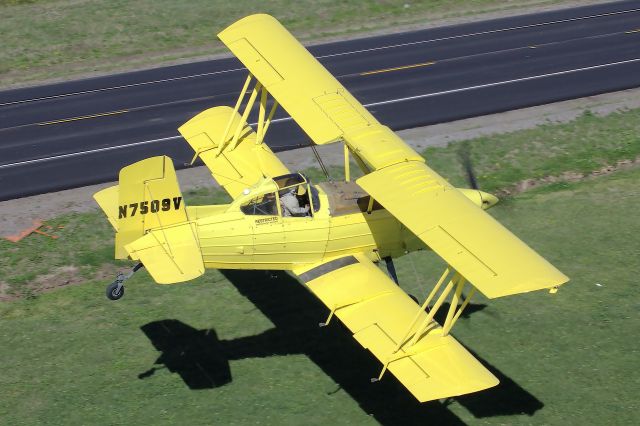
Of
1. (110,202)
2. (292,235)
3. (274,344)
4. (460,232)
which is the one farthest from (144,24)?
(460,232)

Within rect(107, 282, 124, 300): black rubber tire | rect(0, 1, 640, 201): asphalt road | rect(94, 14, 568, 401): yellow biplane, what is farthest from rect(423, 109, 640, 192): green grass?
rect(107, 282, 124, 300): black rubber tire

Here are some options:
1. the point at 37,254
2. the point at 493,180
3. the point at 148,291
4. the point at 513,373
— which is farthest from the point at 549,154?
the point at 37,254

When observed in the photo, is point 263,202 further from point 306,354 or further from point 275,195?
point 306,354

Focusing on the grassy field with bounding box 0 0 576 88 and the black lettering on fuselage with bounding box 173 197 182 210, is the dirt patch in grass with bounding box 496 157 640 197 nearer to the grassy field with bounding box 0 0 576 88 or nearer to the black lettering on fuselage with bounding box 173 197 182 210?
the black lettering on fuselage with bounding box 173 197 182 210

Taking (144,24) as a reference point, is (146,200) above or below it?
above

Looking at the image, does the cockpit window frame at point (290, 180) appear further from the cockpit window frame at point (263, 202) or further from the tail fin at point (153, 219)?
the tail fin at point (153, 219)

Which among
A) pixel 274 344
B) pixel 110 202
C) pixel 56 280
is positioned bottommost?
pixel 56 280
